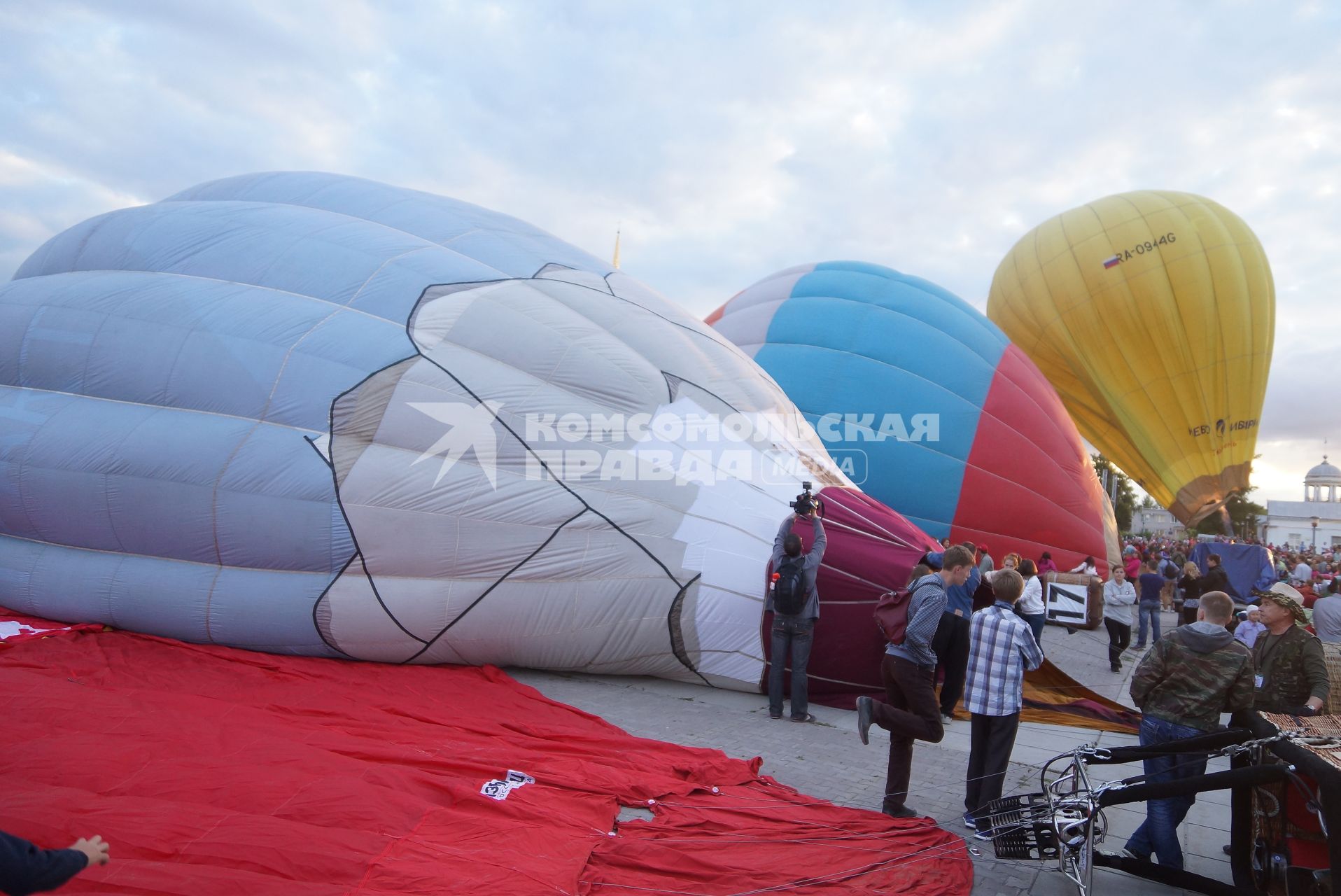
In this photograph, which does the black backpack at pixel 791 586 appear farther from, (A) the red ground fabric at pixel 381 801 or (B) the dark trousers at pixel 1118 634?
(B) the dark trousers at pixel 1118 634

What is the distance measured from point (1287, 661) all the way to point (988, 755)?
1.50m

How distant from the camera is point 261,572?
505 centimetres

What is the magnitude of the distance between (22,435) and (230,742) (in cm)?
311

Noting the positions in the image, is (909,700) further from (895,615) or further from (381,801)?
(381,801)

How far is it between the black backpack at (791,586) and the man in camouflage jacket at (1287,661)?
218 cm

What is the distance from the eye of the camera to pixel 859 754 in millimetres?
4266

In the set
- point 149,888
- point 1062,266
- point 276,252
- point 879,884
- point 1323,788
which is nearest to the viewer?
point 1323,788

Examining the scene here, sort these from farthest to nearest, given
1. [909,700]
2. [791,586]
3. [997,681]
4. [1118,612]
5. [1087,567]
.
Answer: [1087,567] → [1118,612] → [791,586] → [909,700] → [997,681]

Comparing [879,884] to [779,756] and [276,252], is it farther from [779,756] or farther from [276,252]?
[276,252]

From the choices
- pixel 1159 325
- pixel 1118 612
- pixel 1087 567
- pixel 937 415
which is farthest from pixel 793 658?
pixel 1159 325

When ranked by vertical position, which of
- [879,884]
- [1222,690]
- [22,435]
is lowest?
[879,884]

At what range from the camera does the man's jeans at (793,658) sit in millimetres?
4824

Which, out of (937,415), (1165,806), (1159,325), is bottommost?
(1165,806)

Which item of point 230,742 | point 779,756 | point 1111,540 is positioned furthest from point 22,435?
point 1111,540
